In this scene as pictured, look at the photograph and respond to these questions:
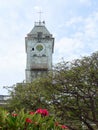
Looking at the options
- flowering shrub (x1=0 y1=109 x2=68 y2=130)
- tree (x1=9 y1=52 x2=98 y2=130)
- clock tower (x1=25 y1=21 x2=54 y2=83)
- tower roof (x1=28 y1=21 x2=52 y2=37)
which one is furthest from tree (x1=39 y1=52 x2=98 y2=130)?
tower roof (x1=28 y1=21 x2=52 y2=37)

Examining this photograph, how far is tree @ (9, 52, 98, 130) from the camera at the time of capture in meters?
23.7

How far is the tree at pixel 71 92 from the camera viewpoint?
2370cm

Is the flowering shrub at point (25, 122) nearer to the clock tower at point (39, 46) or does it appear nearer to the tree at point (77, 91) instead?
the tree at point (77, 91)

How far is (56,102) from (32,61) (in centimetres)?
4023

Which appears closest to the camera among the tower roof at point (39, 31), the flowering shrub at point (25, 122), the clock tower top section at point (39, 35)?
the flowering shrub at point (25, 122)

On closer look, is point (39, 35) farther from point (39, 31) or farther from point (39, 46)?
point (39, 46)

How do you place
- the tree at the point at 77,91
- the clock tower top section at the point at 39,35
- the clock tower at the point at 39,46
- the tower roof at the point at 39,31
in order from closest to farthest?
the tree at the point at 77,91 < the clock tower at the point at 39,46 < the clock tower top section at the point at 39,35 < the tower roof at the point at 39,31

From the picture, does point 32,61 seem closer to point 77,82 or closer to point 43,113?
point 77,82

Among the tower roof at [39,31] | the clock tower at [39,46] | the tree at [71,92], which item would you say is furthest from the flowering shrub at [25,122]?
the tower roof at [39,31]

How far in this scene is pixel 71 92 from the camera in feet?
79.4

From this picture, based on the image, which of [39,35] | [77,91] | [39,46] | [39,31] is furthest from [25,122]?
[39,35]

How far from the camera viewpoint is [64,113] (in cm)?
2427

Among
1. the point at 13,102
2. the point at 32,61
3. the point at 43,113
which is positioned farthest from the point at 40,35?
the point at 43,113

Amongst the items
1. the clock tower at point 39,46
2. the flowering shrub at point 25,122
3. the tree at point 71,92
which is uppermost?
the clock tower at point 39,46
